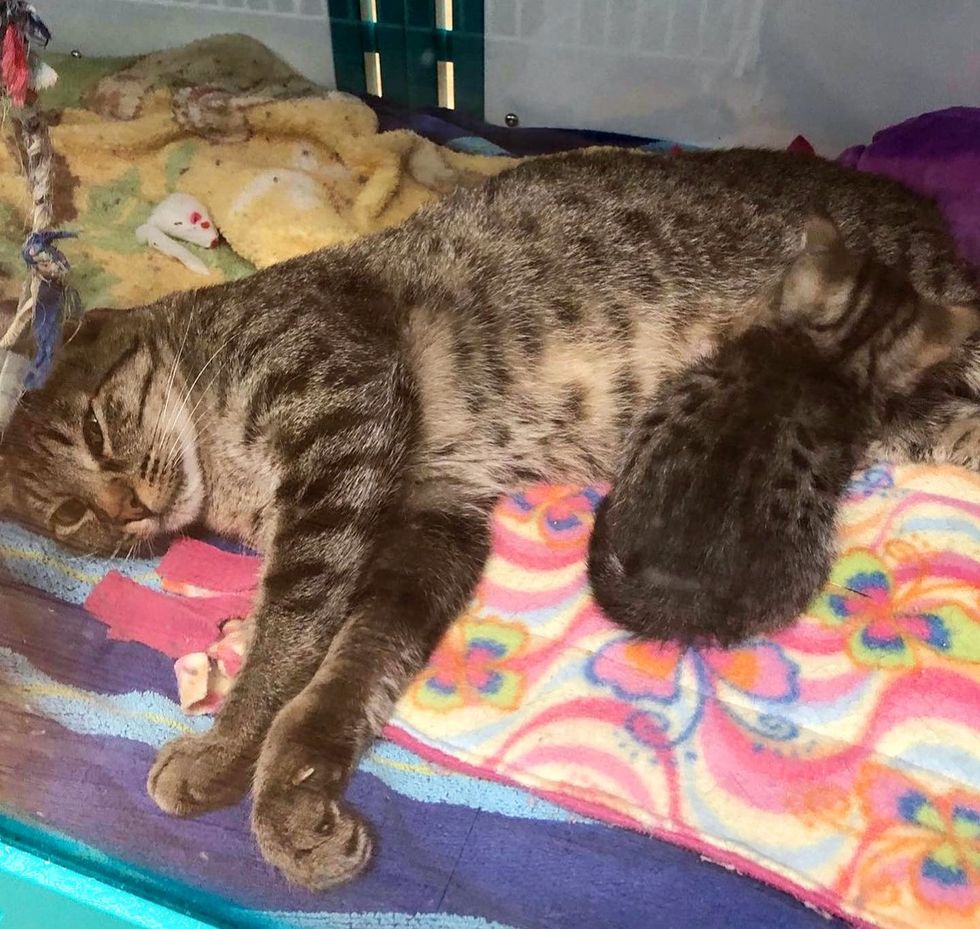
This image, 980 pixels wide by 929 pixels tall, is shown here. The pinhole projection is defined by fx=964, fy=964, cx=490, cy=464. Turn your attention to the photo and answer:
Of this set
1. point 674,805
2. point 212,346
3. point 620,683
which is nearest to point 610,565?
point 620,683

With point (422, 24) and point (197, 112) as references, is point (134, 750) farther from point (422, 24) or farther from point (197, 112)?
point (422, 24)

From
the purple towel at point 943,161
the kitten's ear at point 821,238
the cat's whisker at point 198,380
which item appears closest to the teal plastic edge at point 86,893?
the cat's whisker at point 198,380

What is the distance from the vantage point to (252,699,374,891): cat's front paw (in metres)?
1.24

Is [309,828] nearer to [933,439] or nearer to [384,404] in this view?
[384,404]

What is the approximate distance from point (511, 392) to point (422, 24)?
127cm

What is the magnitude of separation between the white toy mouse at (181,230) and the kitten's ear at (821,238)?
1.31 m

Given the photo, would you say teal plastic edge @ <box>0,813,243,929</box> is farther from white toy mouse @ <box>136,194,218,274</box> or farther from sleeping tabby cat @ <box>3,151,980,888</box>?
white toy mouse @ <box>136,194,218,274</box>

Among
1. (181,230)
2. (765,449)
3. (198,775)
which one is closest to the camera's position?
(198,775)

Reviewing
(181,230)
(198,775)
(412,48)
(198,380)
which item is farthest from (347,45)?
(198,775)

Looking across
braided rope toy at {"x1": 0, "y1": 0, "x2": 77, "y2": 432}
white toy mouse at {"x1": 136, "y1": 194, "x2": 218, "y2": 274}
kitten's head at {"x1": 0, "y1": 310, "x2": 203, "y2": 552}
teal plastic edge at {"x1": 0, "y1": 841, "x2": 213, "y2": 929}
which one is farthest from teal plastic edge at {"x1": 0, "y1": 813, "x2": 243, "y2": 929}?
white toy mouse at {"x1": 136, "y1": 194, "x2": 218, "y2": 274}

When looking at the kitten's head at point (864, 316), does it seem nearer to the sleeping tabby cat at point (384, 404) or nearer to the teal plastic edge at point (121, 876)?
the sleeping tabby cat at point (384, 404)

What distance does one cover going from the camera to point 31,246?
4.93 ft

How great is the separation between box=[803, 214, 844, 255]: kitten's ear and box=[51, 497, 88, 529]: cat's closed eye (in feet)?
4.44

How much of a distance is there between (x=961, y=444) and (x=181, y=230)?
1.75 metres
